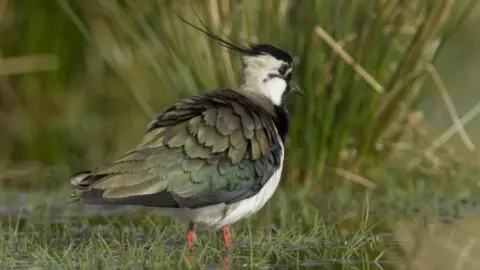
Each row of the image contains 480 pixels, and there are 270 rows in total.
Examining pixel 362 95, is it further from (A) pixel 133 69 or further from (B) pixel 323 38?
(A) pixel 133 69

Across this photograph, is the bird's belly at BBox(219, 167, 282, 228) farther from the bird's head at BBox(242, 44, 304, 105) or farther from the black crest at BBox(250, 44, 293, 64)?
the black crest at BBox(250, 44, 293, 64)

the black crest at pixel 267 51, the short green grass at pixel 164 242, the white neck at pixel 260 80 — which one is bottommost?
the short green grass at pixel 164 242

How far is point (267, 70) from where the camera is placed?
6082 mm

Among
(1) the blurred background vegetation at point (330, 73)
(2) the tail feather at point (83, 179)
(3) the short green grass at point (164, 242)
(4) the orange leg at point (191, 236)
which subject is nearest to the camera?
(3) the short green grass at point (164, 242)

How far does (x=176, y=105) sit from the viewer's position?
5.65 m

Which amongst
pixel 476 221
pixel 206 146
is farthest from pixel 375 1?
pixel 206 146

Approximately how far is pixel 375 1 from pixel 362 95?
55 cm

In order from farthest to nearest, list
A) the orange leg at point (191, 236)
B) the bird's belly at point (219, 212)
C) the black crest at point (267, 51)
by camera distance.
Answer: the black crest at point (267, 51), the orange leg at point (191, 236), the bird's belly at point (219, 212)

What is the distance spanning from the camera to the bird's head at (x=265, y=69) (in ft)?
19.8

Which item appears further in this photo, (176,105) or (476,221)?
(476,221)

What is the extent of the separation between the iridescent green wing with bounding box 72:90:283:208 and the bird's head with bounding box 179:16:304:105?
0.32 meters

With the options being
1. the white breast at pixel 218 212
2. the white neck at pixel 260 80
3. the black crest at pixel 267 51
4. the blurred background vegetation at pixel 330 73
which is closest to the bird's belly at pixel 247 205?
the white breast at pixel 218 212

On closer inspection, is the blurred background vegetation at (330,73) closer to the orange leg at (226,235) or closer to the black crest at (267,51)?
the black crest at (267,51)

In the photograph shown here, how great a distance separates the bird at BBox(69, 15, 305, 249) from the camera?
5.26 m
